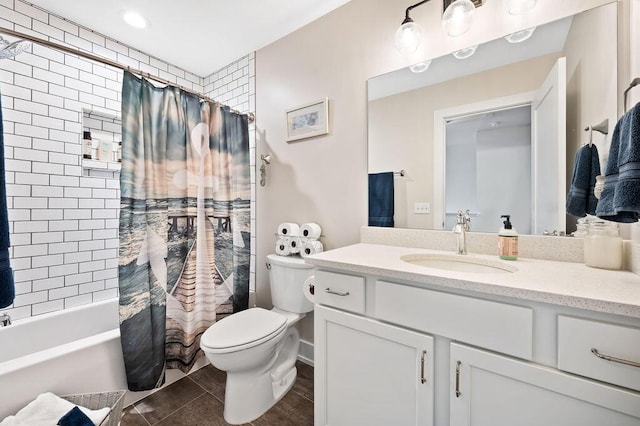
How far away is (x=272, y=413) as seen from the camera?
151 cm

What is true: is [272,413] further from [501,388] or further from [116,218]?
[116,218]

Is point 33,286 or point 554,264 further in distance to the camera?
point 33,286

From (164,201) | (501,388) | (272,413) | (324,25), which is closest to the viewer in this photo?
(501,388)

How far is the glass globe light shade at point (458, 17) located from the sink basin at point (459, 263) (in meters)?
1.09

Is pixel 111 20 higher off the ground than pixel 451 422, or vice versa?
pixel 111 20

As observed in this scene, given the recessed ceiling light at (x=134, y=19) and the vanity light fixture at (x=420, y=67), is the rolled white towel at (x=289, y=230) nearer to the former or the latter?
the vanity light fixture at (x=420, y=67)

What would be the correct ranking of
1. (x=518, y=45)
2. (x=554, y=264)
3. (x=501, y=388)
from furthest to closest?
(x=518, y=45) → (x=554, y=264) → (x=501, y=388)

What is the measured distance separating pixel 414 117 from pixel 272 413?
184 centimetres

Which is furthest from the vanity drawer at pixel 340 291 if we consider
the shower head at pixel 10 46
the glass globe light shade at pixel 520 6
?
the shower head at pixel 10 46

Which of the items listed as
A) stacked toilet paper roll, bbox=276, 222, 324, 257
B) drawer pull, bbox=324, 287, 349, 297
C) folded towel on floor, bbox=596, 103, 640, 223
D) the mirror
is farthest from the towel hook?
stacked toilet paper roll, bbox=276, 222, 324, 257

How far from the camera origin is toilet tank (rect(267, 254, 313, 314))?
1.77 metres

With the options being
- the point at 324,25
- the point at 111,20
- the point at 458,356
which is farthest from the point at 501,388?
the point at 111,20

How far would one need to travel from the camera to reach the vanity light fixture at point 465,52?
134 centimetres

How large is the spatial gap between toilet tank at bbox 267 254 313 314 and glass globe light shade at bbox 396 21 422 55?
1.37m
